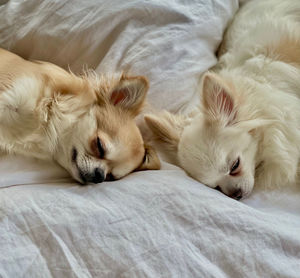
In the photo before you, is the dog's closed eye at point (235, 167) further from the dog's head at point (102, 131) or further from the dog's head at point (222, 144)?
the dog's head at point (102, 131)

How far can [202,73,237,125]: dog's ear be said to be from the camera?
1.36 metres

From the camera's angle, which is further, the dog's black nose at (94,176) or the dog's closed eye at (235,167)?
the dog's closed eye at (235,167)

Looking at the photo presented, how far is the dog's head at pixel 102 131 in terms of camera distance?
134 cm

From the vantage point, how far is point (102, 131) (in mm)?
1377

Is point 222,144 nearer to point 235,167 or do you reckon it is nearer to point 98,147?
point 235,167

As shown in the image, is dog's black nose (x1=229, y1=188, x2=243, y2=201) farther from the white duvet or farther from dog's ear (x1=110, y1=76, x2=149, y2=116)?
dog's ear (x1=110, y1=76, x2=149, y2=116)

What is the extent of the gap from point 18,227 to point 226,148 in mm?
815

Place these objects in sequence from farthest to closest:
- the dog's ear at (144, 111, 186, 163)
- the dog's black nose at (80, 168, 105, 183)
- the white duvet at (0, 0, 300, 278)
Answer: the dog's ear at (144, 111, 186, 163)
the dog's black nose at (80, 168, 105, 183)
the white duvet at (0, 0, 300, 278)

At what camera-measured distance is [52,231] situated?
3.16ft

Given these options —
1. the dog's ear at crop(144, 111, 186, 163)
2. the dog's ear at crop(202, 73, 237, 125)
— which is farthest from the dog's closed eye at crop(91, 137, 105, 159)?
the dog's ear at crop(202, 73, 237, 125)

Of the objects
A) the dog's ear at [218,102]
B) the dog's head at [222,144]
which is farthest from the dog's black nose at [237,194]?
the dog's ear at [218,102]

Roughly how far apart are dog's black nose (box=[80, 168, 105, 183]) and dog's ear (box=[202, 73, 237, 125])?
48 cm

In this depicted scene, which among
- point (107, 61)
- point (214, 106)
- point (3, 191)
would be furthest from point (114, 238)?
point (107, 61)

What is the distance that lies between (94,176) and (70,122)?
0.79 ft
